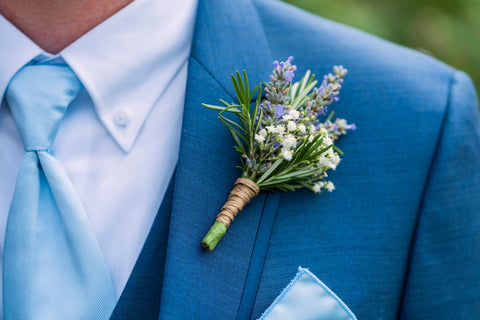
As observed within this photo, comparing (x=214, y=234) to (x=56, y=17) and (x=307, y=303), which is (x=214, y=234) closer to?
(x=307, y=303)

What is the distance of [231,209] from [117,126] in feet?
1.17

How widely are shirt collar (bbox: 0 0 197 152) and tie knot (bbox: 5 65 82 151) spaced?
0.08ft

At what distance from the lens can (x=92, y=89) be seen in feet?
3.93

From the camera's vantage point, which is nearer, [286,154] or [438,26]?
[286,154]

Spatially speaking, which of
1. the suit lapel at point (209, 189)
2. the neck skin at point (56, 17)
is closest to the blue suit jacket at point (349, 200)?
the suit lapel at point (209, 189)

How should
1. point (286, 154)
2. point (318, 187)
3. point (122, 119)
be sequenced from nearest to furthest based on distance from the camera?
point (286, 154), point (318, 187), point (122, 119)

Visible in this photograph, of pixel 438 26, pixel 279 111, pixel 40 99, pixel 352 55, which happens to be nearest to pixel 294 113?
pixel 279 111

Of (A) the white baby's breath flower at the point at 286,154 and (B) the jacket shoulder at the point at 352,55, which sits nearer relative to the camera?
(A) the white baby's breath flower at the point at 286,154

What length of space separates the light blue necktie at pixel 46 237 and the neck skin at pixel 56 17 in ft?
0.41

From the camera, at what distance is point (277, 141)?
1.01 meters

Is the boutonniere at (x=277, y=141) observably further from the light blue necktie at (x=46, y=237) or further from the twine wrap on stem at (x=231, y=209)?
the light blue necktie at (x=46, y=237)

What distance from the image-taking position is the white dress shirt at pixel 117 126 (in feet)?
3.92

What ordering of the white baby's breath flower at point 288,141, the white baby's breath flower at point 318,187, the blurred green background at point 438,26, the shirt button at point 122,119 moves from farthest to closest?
the blurred green background at point 438,26 → the shirt button at point 122,119 → the white baby's breath flower at point 318,187 → the white baby's breath flower at point 288,141

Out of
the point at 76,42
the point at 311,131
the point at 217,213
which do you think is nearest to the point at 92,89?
the point at 76,42
